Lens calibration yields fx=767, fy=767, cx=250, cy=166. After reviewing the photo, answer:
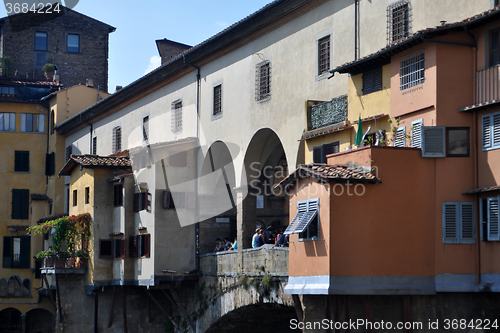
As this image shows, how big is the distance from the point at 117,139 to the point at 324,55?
20009mm

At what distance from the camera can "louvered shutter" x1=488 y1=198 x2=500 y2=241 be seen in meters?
16.2

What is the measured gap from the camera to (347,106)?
20844 millimetres

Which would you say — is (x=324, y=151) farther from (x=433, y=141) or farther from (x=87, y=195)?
(x=87, y=195)

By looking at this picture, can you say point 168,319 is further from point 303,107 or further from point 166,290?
point 303,107

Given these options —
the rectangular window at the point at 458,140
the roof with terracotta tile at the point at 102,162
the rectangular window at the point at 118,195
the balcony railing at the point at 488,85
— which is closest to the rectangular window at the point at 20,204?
the roof with terracotta tile at the point at 102,162

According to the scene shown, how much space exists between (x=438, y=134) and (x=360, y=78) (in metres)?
3.62

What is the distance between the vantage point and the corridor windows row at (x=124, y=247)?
31478 millimetres

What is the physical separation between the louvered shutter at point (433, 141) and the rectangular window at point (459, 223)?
3.81 feet

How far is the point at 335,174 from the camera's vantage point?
17625mm

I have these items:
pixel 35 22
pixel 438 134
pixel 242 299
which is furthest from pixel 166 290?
pixel 35 22

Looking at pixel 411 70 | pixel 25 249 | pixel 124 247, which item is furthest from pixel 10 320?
pixel 411 70

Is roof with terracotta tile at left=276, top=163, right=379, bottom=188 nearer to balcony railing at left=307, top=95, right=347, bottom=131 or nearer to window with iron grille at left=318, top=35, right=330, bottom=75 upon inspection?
balcony railing at left=307, top=95, right=347, bottom=131

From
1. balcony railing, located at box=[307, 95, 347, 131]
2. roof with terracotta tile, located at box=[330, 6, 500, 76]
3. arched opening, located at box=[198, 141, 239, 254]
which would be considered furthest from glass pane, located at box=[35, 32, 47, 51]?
roof with terracotta tile, located at box=[330, 6, 500, 76]

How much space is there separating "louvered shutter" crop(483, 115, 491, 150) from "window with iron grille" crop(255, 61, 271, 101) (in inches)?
429
